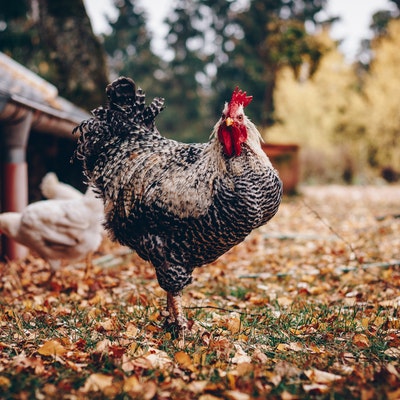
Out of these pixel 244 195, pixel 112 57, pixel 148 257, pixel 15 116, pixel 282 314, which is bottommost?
pixel 282 314

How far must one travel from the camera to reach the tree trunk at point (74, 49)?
10.1 m

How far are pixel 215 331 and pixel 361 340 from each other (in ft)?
3.60

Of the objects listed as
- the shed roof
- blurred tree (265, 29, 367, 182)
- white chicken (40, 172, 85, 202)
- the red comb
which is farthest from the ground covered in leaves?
blurred tree (265, 29, 367, 182)

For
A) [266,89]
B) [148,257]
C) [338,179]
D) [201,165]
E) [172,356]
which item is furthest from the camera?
[266,89]

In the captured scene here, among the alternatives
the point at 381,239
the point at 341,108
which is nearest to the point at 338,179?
the point at 341,108

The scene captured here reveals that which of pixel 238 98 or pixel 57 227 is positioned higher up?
pixel 238 98

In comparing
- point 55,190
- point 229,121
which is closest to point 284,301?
point 229,121

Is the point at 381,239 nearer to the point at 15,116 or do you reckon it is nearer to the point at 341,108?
the point at 15,116

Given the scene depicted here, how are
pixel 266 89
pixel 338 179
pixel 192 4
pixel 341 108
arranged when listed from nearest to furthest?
pixel 338 179, pixel 341 108, pixel 266 89, pixel 192 4

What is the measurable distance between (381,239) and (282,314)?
4415mm

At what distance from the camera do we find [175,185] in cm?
356

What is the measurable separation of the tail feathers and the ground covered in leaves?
1.79 m

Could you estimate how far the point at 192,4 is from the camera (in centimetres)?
3644

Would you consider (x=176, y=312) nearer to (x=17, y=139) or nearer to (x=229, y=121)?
(x=229, y=121)
